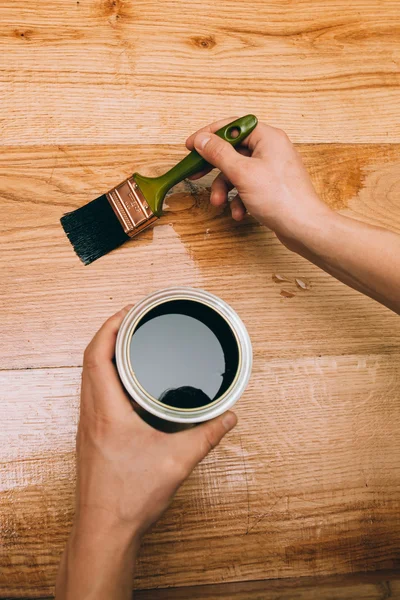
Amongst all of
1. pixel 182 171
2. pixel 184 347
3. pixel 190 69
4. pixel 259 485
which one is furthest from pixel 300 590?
pixel 190 69

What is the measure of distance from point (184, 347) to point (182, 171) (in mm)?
294

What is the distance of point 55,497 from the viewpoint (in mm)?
706

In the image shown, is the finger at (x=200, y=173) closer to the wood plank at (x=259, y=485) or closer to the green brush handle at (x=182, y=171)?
the green brush handle at (x=182, y=171)

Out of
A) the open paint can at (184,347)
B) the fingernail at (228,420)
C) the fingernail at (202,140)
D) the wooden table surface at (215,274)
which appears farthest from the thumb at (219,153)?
the fingernail at (228,420)

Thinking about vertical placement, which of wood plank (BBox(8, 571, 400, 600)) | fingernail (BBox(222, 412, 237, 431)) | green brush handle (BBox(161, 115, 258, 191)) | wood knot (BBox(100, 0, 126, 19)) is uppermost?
wood knot (BBox(100, 0, 126, 19))

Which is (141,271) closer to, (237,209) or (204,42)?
Answer: (237,209)

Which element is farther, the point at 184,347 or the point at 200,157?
the point at 200,157

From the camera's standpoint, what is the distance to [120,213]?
736 millimetres

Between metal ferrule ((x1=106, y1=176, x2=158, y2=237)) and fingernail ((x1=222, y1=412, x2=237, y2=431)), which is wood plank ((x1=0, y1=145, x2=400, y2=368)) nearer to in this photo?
metal ferrule ((x1=106, y1=176, x2=158, y2=237))

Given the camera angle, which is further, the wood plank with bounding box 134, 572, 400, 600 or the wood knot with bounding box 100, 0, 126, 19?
the wood knot with bounding box 100, 0, 126, 19

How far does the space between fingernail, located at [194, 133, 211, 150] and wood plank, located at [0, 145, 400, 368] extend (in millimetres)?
107

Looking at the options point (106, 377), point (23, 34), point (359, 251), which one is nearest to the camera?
point (106, 377)

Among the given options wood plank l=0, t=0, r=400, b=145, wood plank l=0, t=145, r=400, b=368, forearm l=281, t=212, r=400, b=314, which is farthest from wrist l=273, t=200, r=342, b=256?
wood plank l=0, t=0, r=400, b=145

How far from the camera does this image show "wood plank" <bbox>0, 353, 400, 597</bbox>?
0.70 metres
